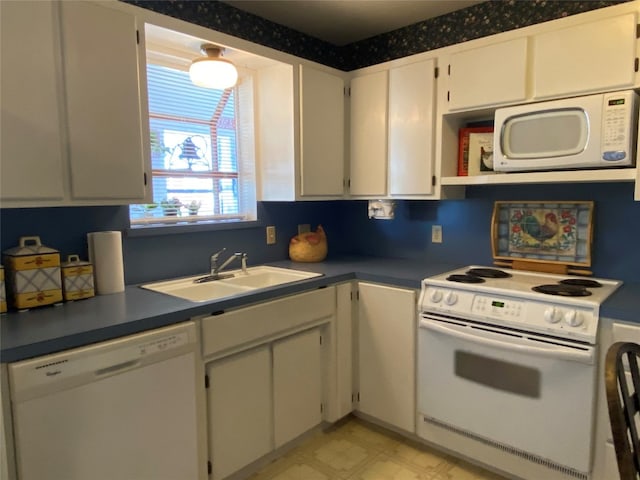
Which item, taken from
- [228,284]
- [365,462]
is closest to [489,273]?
[365,462]

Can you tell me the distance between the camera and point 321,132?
2727 mm

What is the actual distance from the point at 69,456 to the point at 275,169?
5.97 ft

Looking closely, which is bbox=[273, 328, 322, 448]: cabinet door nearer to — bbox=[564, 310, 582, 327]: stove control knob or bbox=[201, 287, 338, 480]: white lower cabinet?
bbox=[201, 287, 338, 480]: white lower cabinet

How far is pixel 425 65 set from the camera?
2.47 m

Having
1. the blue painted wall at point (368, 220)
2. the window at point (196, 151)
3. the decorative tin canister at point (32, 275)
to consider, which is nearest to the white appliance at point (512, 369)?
the blue painted wall at point (368, 220)

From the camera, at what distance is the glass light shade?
6.95 feet

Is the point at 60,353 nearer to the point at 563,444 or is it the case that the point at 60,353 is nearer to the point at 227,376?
the point at 227,376

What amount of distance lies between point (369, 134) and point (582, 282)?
1.49m

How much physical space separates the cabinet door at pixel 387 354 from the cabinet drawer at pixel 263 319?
24cm

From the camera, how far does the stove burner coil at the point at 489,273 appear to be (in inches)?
92.2

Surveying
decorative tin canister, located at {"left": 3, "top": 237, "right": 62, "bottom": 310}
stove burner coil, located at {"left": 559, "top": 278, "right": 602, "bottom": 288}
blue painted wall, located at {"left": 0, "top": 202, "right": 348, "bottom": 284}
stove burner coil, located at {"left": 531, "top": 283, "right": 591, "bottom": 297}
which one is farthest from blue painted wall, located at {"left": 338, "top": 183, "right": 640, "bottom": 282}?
decorative tin canister, located at {"left": 3, "top": 237, "right": 62, "bottom": 310}

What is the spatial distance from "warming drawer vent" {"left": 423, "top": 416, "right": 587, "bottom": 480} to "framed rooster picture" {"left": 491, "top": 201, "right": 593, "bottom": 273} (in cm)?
100

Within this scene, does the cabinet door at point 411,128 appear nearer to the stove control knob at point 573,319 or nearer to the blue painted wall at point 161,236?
the blue painted wall at point 161,236

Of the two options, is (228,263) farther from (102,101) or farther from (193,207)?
(102,101)
